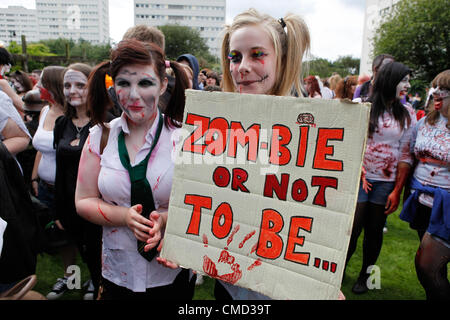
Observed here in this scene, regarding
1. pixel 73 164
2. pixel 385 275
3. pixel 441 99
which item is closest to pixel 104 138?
pixel 73 164

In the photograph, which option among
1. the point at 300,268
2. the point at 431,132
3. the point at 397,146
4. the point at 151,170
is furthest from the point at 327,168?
the point at 397,146

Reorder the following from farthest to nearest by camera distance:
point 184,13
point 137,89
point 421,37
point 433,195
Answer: point 184,13, point 421,37, point 433,195, point 137,89

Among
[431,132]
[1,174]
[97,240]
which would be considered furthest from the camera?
[97,240]

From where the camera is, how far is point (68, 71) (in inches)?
104

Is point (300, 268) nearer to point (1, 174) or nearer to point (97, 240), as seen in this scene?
point (1, 174)

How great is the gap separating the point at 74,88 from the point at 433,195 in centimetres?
302

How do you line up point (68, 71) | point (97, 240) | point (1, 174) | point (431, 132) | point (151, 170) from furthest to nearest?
point (68, 71) < point (97, 240) < point (431, 132) < point (1, 174) < point (151, 170)

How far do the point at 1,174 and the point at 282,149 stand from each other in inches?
63.0

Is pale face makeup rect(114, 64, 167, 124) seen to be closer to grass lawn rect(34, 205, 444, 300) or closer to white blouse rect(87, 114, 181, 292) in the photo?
white blouse rect(87, 114, 181, 292)

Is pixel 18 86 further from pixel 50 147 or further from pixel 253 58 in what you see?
pixel 253 58

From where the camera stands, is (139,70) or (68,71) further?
(68,71)

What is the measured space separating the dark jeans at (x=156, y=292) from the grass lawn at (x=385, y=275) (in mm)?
1376

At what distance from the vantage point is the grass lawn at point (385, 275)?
2.97m

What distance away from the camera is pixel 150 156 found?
4.99 feet
